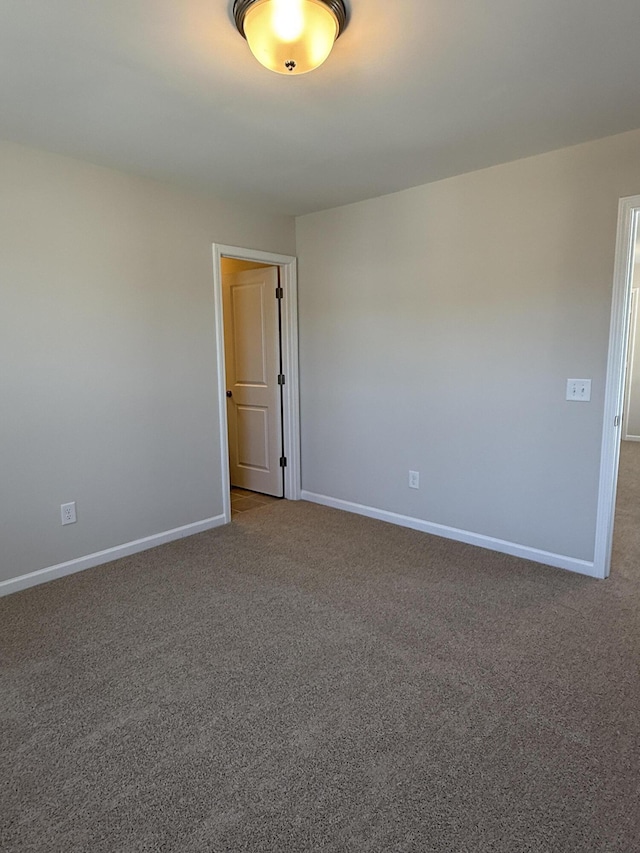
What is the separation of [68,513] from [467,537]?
260 centimetres

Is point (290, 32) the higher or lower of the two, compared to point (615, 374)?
higher

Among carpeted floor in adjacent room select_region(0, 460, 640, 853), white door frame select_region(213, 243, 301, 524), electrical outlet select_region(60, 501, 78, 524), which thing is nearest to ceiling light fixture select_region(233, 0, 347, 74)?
white door frame select_region(213, 243, 301, 524)

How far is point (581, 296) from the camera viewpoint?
282cm

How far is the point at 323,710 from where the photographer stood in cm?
188

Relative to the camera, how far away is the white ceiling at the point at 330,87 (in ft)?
5.42

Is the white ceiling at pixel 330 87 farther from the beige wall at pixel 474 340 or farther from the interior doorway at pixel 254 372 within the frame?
the interior doorway at pixel 254 372

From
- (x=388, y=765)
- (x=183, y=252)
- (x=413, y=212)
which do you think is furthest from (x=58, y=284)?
(x=388, y=765)

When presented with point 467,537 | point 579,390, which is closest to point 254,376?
point 467,537

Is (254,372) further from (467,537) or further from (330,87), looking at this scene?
(330,87)

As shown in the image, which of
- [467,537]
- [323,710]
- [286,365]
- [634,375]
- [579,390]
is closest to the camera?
[323,710]

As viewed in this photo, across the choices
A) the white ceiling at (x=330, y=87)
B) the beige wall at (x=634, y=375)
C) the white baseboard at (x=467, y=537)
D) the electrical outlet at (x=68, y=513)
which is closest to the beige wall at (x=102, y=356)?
the electrical outlet at (x=68, y=513)

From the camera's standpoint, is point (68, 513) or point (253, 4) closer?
point (253, 4)

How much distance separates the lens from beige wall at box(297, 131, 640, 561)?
9.27ft

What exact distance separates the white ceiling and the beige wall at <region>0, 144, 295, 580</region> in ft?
1.01
